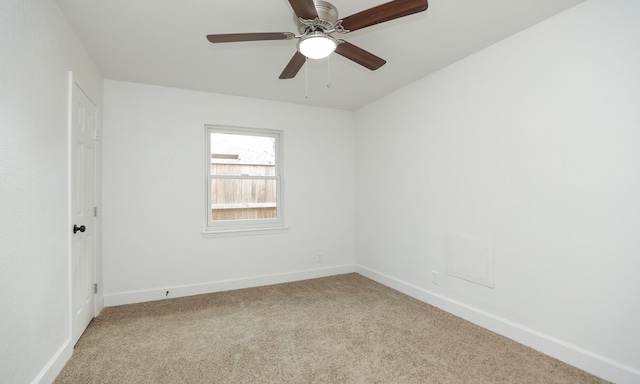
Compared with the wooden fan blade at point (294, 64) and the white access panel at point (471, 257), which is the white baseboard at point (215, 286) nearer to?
the white access panel at point (471, 257)

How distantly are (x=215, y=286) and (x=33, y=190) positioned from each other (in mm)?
2310

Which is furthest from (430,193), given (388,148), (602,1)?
(602,1)

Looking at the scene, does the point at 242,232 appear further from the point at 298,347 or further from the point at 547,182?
the point at 547,182

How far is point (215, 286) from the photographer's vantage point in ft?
12.0

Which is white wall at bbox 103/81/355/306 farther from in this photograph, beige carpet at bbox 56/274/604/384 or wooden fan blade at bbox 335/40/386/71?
wooden fan blade at bbox 335/40/386/71

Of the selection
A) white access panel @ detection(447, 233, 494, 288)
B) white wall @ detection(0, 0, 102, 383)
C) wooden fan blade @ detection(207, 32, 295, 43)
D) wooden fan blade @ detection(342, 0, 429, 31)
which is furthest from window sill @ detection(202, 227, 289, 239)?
wooden fan blade @ detection(342, 0, 429, 31)

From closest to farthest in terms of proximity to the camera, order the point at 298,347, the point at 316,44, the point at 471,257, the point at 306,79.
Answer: the point at 316,44 → the point at 298,347 → the point at 471,257 → the point at 306,79

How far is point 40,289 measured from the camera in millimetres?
1762

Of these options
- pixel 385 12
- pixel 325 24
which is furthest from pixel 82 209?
pixel 385 12

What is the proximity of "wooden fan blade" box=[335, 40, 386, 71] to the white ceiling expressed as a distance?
29cm

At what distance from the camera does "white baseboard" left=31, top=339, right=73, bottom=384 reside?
1.74 m

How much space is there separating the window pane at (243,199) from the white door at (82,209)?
129cm

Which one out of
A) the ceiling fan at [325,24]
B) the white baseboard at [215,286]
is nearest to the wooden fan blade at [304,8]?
the ceiling fan at [325,24]

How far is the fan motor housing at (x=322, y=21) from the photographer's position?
1745 mm
